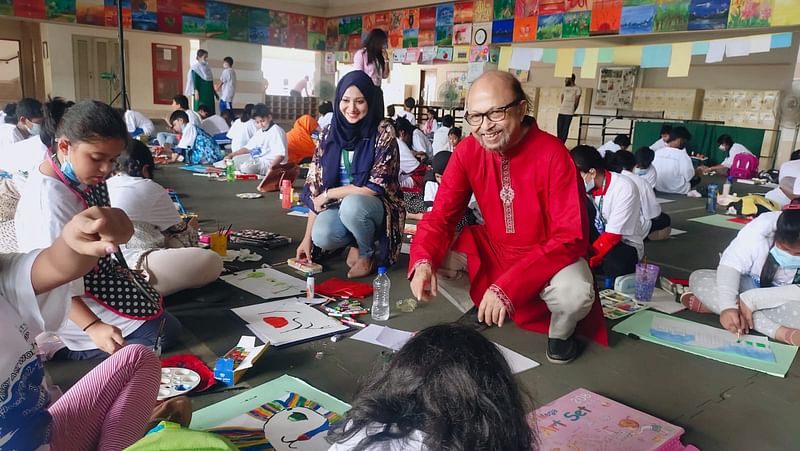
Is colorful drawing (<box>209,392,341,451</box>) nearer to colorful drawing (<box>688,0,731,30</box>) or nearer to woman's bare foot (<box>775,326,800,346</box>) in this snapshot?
woman's bare foot (<box>775,326,800,346</box>)

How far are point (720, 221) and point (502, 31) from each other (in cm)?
691

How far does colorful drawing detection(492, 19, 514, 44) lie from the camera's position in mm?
11094

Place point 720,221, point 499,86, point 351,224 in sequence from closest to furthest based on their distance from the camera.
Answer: point 499,86, point 351,224, point 720,221

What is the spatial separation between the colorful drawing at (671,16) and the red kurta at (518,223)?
303 inches

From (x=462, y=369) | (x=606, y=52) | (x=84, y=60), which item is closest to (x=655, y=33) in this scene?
(x=606, y=52)

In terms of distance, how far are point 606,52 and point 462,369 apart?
340 inches

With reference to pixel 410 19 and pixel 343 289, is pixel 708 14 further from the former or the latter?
pixel 343 289

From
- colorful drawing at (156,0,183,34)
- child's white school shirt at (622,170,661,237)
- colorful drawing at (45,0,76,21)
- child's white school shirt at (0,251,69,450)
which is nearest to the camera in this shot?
child's white school shirt at (0,251,69,450)

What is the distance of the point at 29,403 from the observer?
1.10m

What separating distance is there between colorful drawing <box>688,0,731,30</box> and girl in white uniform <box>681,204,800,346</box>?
6.85m

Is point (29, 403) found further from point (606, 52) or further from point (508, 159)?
point (606, 52)

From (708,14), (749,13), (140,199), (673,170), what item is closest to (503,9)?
(708,14)

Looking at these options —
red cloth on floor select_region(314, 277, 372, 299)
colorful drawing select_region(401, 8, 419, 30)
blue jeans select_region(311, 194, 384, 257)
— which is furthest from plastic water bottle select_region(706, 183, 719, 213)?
colorful drawing select_region(401, 8, 419, 30)

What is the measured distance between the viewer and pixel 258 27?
561 inches
